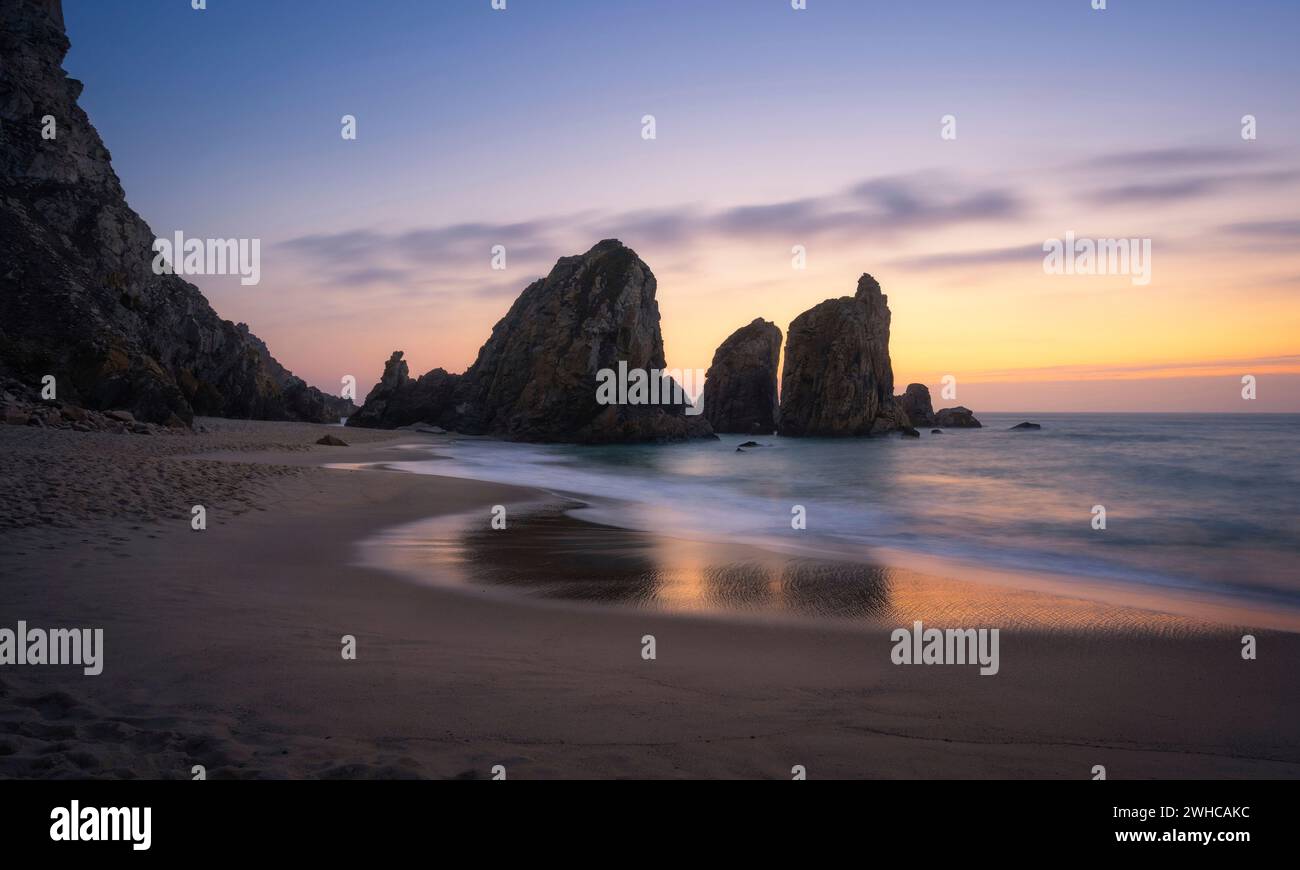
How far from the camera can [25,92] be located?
34719mm

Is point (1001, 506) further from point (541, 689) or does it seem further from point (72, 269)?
point (72, 269)

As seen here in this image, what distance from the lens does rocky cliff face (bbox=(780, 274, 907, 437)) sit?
7438 cm

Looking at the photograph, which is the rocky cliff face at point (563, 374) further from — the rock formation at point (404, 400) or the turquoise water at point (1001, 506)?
the turquoise water at point (1001, 506)

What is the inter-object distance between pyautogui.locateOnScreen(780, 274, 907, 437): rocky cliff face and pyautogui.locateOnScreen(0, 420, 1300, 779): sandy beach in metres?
68.2

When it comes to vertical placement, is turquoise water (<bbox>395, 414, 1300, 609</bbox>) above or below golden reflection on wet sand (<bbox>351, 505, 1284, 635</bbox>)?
below

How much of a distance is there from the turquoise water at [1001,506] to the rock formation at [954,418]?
65.7m

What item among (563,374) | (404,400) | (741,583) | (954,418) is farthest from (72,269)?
(954,418)

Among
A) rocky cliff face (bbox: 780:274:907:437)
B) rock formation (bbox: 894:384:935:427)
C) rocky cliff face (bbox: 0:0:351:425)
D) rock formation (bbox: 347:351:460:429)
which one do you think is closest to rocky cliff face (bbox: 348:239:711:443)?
rock formation (bbox: 347:351:460:429)

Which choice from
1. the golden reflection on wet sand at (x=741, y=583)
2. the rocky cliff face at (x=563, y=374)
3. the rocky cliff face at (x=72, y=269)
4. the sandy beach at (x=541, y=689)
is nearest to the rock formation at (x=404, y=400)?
the rocky cliff face at (x=563, y=374)

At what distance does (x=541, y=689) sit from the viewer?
4629mm

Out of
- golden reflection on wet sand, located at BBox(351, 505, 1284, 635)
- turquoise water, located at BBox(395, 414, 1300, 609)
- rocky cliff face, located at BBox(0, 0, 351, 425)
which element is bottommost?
turquoise water, located at BBox(395, 414, 1300, 609)

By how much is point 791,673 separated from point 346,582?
5.26m

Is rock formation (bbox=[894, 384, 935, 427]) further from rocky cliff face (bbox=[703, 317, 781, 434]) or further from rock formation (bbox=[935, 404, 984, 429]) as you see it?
rocky cliff face (bbox=[703, 317, 781, 434])
